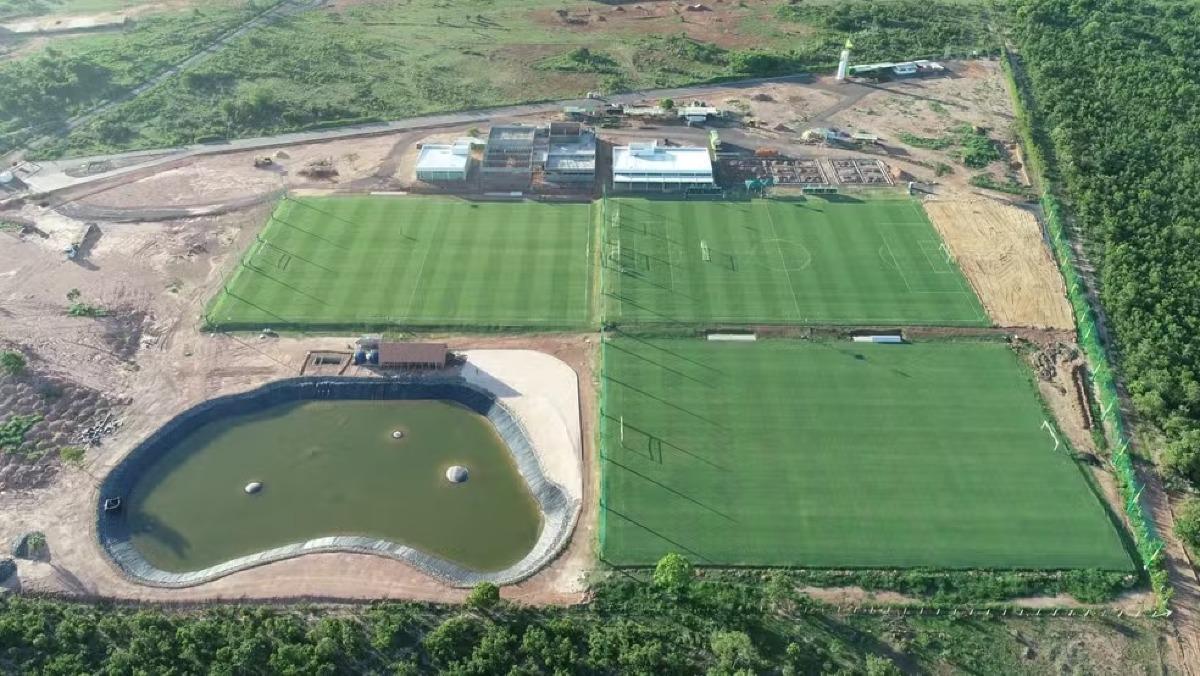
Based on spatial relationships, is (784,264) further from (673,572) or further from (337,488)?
(337,488)

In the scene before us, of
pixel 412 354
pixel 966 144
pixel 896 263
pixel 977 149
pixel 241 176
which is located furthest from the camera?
pixel 966 144

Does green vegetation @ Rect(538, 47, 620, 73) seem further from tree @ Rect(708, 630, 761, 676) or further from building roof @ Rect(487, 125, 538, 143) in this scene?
tree @ Rect(708, 630, 761, 676)

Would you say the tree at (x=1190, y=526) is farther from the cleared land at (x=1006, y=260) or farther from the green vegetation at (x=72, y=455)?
the green vegetation at (x=72, y=455)

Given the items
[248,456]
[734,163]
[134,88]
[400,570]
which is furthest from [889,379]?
[134,88]

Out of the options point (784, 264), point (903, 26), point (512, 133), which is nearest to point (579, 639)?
point (784, 264)

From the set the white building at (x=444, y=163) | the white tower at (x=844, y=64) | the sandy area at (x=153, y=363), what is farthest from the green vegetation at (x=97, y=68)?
the white tower at (x=844, y=64)
